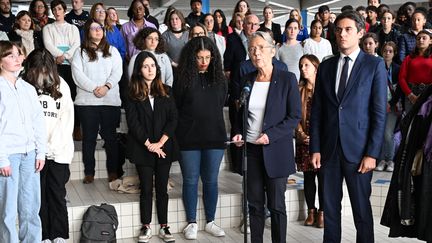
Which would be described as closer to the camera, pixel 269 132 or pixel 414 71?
pixel 269 132

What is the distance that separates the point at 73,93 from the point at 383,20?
3.85m

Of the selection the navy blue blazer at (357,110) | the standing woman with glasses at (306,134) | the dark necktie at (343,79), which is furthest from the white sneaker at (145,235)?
the dark necktie at (343,79)

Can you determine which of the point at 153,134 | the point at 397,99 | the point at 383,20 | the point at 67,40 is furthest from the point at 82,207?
the point at 383,20

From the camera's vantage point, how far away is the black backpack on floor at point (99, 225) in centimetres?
375

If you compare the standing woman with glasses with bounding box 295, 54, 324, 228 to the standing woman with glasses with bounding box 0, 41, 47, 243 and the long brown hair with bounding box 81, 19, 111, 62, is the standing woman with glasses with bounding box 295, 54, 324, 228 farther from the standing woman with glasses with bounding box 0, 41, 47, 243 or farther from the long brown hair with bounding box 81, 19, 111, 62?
the standing woman with glasses with bounding box 0, 41, 47, 243

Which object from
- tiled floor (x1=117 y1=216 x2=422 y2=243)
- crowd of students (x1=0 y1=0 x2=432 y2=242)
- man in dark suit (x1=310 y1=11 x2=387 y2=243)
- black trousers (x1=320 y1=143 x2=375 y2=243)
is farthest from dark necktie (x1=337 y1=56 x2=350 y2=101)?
tiled floor (x1=117 y1=216 x2=422 y2=243)

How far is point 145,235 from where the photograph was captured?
12.9 feet

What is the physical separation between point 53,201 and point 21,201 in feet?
1.15

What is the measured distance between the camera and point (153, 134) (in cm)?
394

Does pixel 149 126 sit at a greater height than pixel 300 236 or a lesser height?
greater

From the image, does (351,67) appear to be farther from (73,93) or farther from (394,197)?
(73,93)

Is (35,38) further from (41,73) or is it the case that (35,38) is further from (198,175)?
(198,175)

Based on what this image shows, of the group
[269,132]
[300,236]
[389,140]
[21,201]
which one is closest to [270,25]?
[389,140]

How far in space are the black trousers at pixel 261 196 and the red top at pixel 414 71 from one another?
265 centimetres
